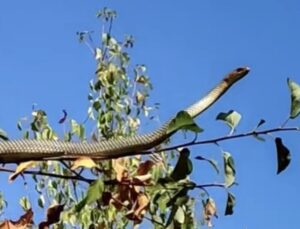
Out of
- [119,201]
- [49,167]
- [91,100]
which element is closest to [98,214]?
[49,167]

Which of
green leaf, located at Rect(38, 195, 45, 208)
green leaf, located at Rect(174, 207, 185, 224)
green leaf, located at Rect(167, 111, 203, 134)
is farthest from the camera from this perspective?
green leaf, located at Rect(38, 195, 45, 208)

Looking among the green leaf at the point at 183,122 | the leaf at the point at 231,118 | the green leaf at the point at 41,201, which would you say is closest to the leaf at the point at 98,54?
the green leaf at the point at 41,201

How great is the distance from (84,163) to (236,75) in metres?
0.28

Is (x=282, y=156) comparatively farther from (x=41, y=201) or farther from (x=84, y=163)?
(x=41, y=201)

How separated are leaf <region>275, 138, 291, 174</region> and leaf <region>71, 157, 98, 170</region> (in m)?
0.30

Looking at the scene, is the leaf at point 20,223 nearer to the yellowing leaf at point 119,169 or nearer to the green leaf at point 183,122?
the yellowing leaf at point 119,169

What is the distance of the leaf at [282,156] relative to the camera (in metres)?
1.49

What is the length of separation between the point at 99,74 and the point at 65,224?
86 cm

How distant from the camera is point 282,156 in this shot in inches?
58.7

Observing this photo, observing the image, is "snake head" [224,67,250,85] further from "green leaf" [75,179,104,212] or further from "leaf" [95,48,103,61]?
"leaf" [95,48,103,61]

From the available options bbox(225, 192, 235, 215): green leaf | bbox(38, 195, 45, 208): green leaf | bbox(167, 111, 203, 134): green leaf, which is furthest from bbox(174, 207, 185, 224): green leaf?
bbox(38, 195, 45, 208): green leaf

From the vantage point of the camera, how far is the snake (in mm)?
1435

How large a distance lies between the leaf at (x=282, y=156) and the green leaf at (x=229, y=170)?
9cm

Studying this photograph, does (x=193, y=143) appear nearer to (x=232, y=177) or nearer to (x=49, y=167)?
(x=232, y=177)
